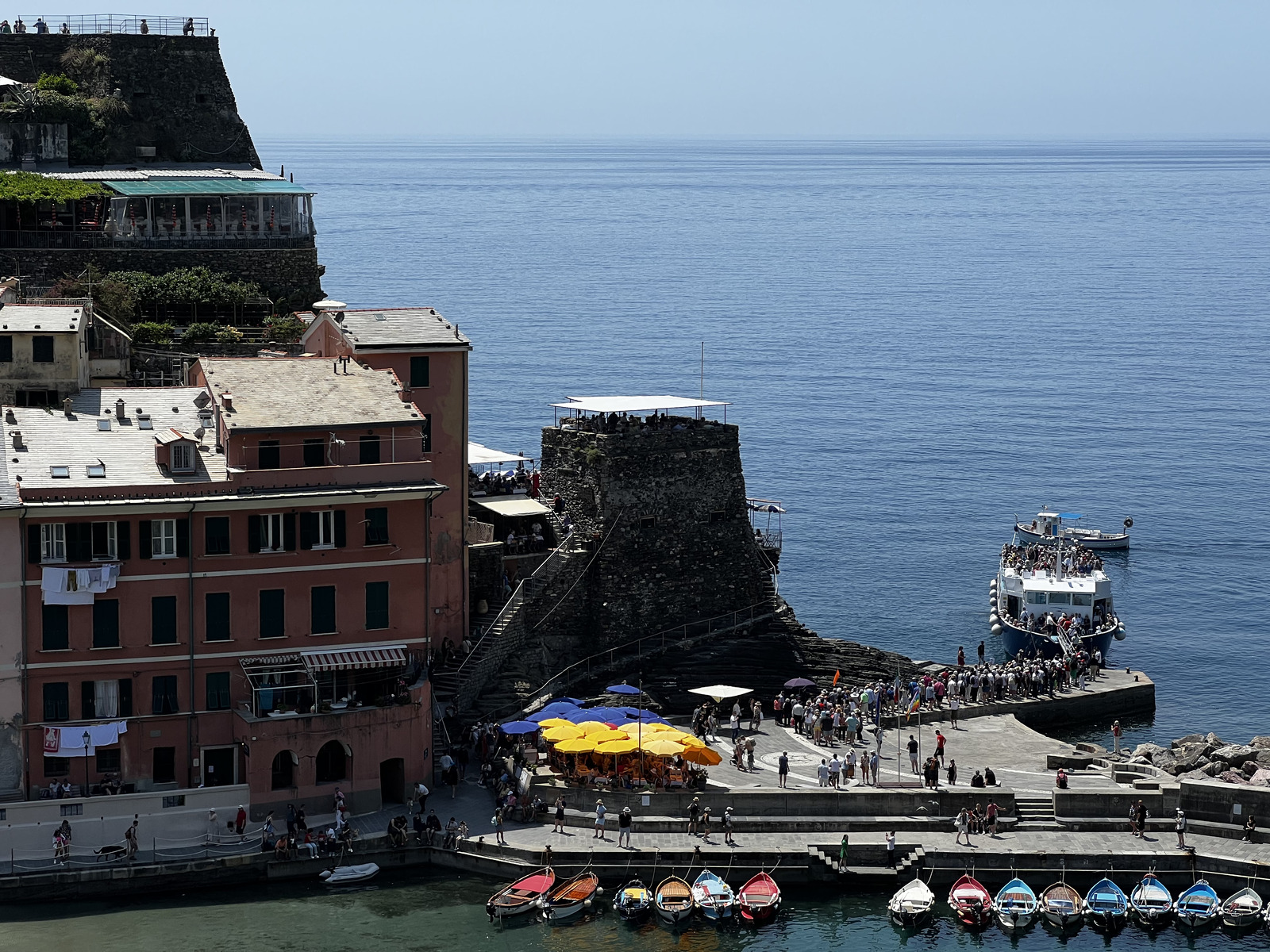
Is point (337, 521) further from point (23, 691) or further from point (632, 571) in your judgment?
point (632, 571)

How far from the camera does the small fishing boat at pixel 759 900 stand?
5603 centimetres

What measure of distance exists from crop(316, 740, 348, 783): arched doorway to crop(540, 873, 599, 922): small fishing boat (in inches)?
317

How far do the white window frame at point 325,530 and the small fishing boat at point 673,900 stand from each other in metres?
14.1

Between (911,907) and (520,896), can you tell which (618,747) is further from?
(911,907)

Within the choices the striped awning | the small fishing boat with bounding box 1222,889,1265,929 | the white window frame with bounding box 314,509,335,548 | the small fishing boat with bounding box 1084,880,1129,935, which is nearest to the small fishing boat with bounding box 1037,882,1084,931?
the small fishing boat with bounding box 1084,880,1129,935

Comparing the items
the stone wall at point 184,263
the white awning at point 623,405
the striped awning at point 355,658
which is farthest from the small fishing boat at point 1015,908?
the stone wall at point 184,263

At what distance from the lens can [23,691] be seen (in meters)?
57.9

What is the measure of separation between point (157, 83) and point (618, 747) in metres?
54.7

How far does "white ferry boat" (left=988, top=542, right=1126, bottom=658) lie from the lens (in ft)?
293

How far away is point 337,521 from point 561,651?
50.8 ft

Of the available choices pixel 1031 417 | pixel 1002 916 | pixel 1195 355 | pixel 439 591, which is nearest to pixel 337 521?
pixel 439 591

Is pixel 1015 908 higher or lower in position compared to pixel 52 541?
lower

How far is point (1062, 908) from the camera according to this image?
5647 cm

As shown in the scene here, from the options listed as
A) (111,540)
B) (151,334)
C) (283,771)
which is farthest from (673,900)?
(151,334)
